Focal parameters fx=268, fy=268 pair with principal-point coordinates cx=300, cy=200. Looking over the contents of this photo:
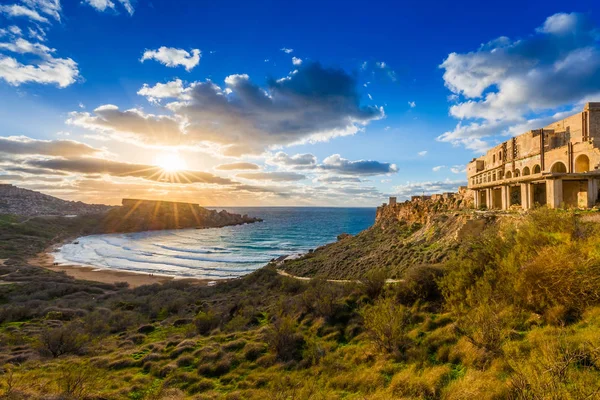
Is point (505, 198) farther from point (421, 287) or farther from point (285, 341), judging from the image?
point (285, 341)

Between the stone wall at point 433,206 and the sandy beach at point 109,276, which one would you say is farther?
the stone wall at point 433,206

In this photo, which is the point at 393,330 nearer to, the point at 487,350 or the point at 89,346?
the point at 487,350

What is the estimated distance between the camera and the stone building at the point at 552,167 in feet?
63.1

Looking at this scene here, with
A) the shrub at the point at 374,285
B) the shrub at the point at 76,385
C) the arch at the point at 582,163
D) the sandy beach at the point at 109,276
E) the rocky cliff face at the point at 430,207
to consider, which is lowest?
the sandy beach at the point at 109,276

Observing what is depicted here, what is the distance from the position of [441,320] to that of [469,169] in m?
43.3

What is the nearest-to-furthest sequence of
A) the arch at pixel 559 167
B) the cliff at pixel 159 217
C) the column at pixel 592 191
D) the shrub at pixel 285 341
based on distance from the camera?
1. the shrub at pixel 285 341
2. the column at pixel 592 191
3. the arch at pixel 559 167
4. the cliff at pixel 159 217

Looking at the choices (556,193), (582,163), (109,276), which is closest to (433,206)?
(582,163)

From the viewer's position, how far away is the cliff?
4058 inches

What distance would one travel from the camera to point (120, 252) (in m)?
54.7

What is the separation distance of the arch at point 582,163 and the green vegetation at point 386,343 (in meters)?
17.2

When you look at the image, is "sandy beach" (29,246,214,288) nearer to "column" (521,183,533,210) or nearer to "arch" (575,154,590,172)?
"column" (521,183,533,210)

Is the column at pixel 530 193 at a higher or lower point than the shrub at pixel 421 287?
higher

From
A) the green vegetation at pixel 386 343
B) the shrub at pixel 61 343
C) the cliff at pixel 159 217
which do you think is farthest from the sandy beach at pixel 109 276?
the cliff at pixel 159 217

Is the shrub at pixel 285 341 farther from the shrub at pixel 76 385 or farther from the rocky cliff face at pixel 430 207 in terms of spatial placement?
the rocky cliff face at pixel 430 207
